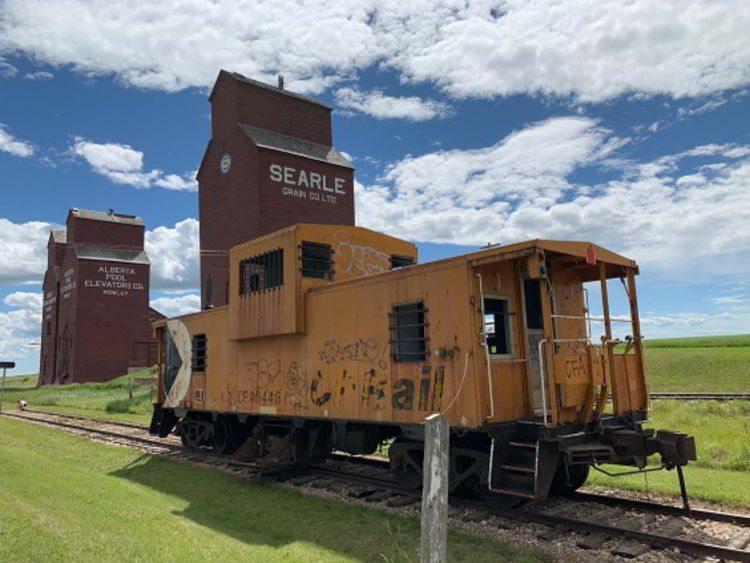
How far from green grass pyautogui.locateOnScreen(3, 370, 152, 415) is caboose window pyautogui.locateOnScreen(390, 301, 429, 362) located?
71.5ft

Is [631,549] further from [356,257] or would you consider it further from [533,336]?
[356,257]

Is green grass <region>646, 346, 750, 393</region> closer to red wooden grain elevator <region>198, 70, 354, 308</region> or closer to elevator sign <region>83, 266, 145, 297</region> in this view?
red wooden grain elevator <region>198, 70, 354, 308</region>

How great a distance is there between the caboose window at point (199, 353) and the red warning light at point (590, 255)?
10158 millimetres

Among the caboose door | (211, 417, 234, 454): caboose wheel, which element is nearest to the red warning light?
the caboose door

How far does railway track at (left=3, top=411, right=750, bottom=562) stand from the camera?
21.9ft

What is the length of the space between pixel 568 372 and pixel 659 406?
44.6ft

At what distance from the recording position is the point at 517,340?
8.77 m

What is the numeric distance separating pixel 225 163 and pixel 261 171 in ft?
14.3

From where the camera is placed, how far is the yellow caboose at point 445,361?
25.8ft

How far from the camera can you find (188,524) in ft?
26.0

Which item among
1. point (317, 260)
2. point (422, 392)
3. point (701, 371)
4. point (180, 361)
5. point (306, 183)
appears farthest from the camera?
point (306, 183)

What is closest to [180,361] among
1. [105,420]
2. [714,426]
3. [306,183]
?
[105,420]

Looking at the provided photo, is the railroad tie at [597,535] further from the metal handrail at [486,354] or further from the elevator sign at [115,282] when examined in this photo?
the elevator sign at [115,282]

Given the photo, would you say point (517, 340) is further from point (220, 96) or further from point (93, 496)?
point (220, 96)
